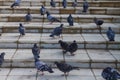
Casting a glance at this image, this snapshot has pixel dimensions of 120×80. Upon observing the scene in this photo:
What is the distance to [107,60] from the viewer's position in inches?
312

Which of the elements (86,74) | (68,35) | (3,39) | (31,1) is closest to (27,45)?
(3,39)

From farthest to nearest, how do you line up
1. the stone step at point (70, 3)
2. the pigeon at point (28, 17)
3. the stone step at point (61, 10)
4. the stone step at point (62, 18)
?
the stone step at point (70, 3)
the stone step at point (61, 10)
the stone step at point (62, 18)
the pigeon at point (28, 17)

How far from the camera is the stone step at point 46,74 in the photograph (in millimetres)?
7352

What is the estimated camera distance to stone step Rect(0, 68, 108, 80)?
24.1 ft

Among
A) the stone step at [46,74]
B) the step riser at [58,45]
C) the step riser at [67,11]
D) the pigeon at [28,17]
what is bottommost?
the stone step at [46,74]

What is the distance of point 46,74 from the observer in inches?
299

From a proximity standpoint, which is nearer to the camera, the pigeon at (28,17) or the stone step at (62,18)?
the pigeon at (28,17)

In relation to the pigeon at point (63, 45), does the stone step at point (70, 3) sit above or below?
above

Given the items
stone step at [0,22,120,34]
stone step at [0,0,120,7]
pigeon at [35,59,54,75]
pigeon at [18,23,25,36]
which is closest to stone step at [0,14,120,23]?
stone step at [0,22,120,34]

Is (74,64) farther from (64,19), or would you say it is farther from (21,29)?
(64,19)

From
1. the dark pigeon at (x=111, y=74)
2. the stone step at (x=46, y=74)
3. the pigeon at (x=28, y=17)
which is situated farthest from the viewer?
the pigeon at (x=28, y=17)

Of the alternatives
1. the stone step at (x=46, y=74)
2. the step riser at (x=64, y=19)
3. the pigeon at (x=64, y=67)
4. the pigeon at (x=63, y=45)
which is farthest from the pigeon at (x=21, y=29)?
the pigeon at (x=64, y=67)

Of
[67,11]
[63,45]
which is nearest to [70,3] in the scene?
[67,11]

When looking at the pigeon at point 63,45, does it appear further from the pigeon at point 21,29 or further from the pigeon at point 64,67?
the pigeon at point 21,29
